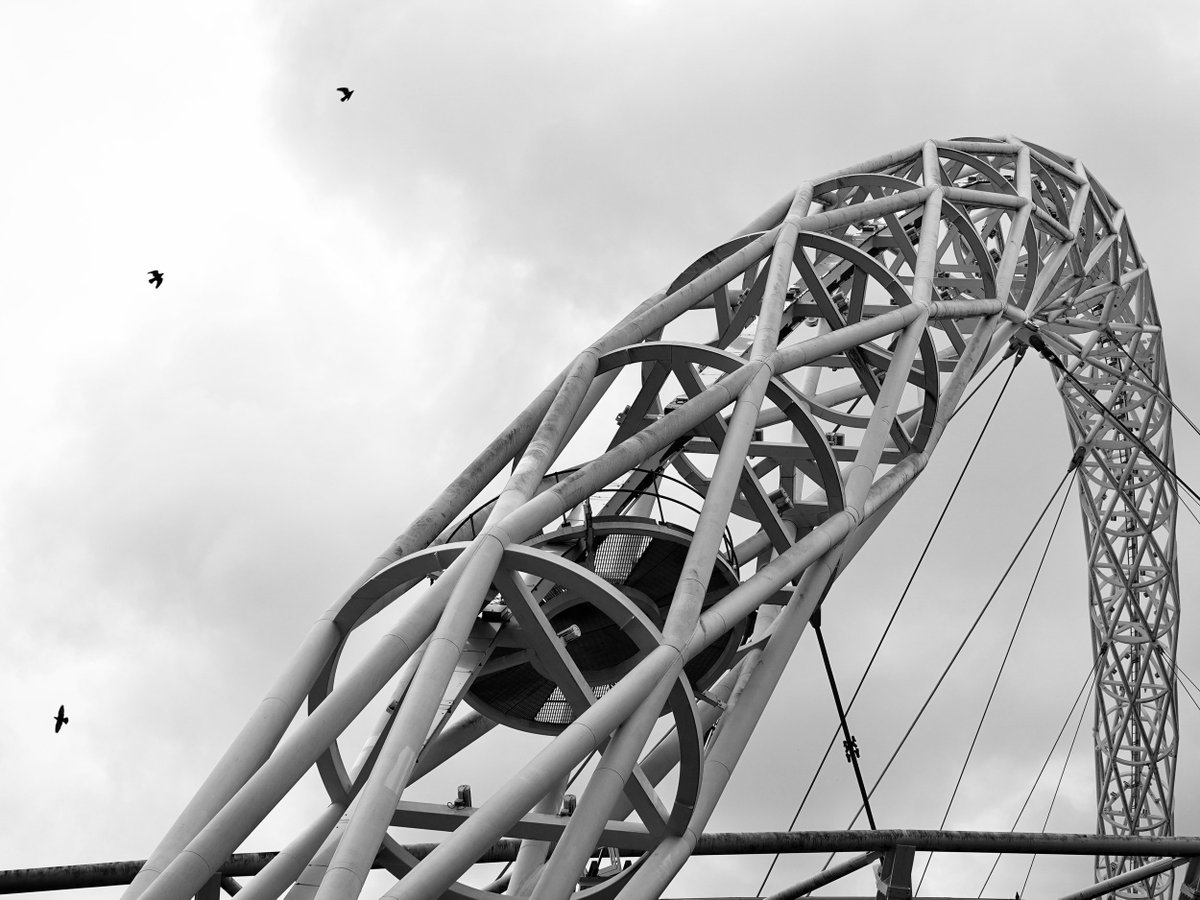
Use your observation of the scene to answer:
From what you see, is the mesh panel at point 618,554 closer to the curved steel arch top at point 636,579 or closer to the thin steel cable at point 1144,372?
the curved steel arch top at point 636,579

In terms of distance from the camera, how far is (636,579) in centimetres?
2219

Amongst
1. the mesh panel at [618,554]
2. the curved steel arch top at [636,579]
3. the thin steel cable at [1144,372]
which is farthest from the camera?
the thin steel cable at [1144,372]

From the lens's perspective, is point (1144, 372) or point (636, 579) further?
point (1144, 372)

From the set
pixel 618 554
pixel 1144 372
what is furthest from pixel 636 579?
pixel 1144 372

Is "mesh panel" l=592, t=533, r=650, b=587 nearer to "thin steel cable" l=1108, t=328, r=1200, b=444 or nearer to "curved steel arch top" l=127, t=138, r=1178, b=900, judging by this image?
"curved steel arch top" l=127, t=138, r=1178, b=900

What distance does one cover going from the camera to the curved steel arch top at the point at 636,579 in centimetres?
1581

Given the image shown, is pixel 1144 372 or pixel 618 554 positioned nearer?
pixel 618 554

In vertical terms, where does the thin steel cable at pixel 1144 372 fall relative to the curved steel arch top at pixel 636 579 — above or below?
above

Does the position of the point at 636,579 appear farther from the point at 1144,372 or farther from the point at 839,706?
the point at 1144,372

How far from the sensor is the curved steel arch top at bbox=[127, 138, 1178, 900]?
51.9 feet

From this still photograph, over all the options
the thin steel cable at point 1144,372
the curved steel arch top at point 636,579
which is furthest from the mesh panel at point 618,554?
the thin steel cable at point 1144,372

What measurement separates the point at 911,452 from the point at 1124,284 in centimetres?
1753

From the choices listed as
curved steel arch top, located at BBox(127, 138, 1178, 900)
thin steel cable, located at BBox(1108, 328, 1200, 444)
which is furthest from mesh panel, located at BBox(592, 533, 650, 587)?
thin steel cable, located at BBox(1108, 328, 1200, 444)

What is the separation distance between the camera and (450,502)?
21.6 metres
